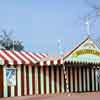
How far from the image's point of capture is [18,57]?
25.2 meters

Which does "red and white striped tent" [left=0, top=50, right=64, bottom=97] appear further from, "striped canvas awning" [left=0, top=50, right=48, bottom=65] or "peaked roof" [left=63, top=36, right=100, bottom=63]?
"peaked roof" [left=63, top=36, right=100, bottom=63]

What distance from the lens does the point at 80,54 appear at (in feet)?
82.1

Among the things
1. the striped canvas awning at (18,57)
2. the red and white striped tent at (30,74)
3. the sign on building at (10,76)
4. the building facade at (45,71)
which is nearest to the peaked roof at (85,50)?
the building facade at (45,71)

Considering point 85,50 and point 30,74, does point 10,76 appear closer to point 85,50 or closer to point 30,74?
point 30,74

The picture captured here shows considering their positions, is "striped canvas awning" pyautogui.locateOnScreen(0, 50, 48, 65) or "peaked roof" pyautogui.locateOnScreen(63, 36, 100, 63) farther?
"peaked roof" pyautogui.locateOnScreen(63, 36, 100, 63)

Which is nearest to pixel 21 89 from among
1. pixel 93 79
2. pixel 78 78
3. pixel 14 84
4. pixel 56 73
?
pixel 14 84

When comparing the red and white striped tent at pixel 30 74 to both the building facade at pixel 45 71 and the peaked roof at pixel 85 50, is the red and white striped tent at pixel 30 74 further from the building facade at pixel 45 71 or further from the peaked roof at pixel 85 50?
the peaked roof at pixel 85 50

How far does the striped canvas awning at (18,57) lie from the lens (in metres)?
23.8

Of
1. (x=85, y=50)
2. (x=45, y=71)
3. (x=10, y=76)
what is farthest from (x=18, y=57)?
(x=85, y=50)

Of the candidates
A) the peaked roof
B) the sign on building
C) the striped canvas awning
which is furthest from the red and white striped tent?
the peaked roof

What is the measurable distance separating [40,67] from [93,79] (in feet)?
16.1

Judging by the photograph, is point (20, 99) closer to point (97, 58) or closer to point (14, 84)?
point (14, 84)

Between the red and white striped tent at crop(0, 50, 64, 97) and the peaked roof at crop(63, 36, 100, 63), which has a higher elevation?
the peaked roof at crop(63, 36, 100, 63)

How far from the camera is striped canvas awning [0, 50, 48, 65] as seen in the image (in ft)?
78.2
